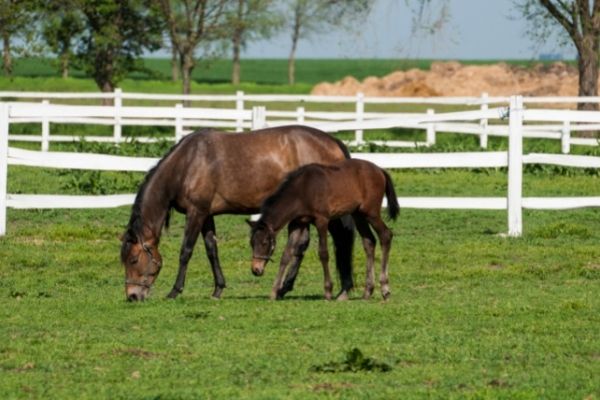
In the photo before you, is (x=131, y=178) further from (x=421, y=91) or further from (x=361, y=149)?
(x=421, y=91)

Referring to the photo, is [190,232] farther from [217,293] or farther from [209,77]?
[209,77]

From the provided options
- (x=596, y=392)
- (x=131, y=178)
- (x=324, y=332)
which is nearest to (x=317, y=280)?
(x=324, y=332)

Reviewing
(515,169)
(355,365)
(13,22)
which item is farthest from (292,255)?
(13,22)

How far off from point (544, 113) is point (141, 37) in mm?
32788

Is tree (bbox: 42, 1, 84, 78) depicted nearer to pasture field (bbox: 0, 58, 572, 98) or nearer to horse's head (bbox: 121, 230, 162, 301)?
pasture field (bbox: 0, 58, 572, 98)

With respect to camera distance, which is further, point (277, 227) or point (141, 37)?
point (141, 37)

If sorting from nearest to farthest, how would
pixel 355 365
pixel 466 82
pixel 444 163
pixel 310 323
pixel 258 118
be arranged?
pixel 355 365, pixel 310 323, pixel 444 163, pixel 258 118, pixel 466 82

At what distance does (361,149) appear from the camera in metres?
28.4

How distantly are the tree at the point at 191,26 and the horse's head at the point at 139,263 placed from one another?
33460 millimetres

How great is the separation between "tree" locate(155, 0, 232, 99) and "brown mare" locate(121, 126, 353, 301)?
3279 centimetres

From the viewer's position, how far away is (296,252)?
12.7 meters

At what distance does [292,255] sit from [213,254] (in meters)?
0.85

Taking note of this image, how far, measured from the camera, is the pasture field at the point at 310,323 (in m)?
8.55

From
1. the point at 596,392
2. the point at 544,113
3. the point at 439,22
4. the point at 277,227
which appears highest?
the point at 439,22
